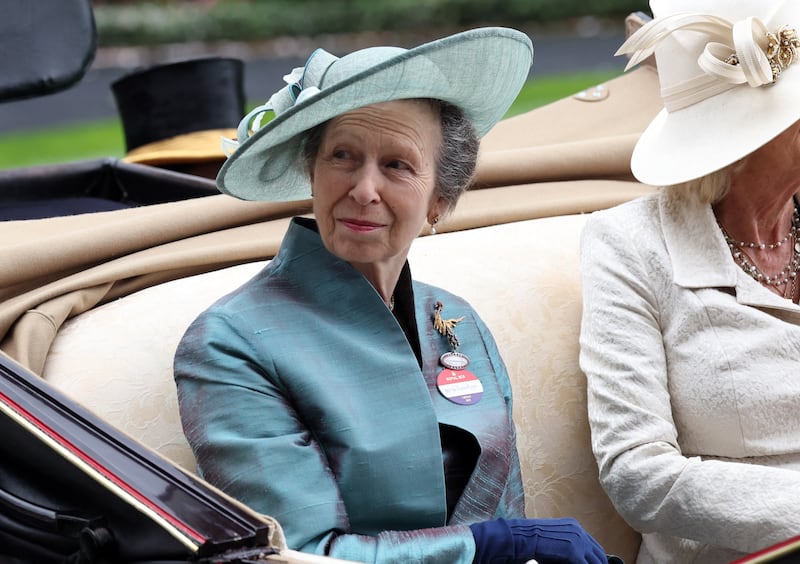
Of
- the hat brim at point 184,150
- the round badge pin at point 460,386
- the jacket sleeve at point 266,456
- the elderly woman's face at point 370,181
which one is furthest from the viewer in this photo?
the hat brim at point 184,150

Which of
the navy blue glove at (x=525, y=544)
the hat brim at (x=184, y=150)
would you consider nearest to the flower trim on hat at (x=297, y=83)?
the navy blue glove at (x=525, y=544)

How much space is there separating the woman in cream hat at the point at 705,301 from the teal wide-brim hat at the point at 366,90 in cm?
32

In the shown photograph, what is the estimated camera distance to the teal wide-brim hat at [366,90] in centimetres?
191

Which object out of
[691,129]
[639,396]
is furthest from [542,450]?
[691,129]

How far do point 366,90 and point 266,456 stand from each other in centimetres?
53

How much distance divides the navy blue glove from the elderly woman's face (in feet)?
1.45

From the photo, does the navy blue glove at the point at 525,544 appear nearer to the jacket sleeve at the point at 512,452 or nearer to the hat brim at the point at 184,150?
the jacket sleeve at the point at 512,452

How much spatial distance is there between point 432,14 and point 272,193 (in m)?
13.1

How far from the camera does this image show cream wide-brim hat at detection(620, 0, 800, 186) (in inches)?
86.6

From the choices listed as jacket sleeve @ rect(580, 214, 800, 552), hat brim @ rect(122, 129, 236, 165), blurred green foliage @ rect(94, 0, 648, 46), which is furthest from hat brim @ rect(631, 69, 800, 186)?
blurred green foliage @ rect(94, 0, 648, 46)

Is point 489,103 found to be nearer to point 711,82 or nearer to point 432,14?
point 711,82

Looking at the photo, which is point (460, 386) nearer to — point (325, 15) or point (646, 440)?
point (646, 440)

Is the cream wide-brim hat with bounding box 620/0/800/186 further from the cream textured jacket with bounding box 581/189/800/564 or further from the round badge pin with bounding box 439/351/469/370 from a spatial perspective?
the round badge pin with bounding box 439/351/469/370

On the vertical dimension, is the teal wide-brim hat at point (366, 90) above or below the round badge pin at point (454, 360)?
above
